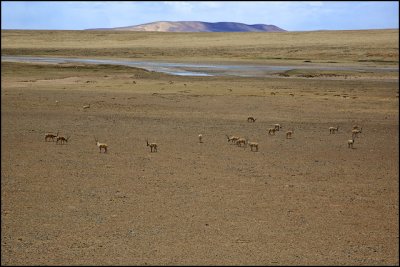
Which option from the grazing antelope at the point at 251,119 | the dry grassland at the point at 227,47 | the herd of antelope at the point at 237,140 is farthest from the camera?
the dry grassland at the point at 227,47

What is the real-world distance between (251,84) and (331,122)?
19.1 meters

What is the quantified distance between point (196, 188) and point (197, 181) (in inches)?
28.9

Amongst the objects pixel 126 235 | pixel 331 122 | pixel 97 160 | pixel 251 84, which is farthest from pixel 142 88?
pixel 126 235

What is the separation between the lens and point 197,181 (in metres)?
14.5

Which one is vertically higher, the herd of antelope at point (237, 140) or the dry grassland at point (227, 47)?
the dry grassland at point (227, 47)

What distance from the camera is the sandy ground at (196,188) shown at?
31.5 ft

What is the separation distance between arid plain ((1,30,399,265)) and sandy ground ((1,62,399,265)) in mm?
40

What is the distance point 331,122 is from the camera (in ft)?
84.8

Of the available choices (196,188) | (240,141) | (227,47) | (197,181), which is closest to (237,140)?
(240,141)

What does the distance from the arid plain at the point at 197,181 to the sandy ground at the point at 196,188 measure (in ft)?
0.13

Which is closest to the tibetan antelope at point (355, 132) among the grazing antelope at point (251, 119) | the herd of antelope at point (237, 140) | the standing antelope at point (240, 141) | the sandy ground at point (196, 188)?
the herd of antelope at point (237, 140)

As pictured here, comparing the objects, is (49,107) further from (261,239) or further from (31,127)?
(261,239)

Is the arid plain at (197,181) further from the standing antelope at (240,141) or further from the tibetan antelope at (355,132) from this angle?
the tibetan antelope at (355,132)

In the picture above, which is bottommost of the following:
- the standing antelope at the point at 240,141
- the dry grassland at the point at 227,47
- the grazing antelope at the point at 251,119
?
the grazing antelope at the point at 251,119
